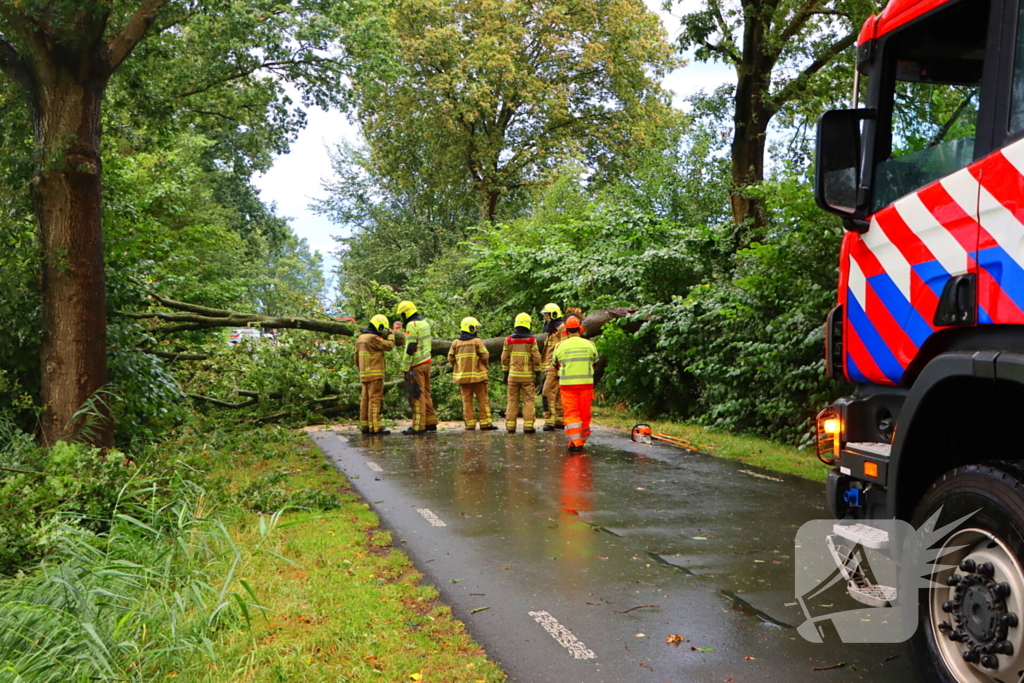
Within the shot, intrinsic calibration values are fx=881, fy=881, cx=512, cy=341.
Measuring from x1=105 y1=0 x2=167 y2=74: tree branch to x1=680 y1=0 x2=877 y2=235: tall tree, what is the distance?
9.71 metres

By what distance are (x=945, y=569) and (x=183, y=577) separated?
181 inches

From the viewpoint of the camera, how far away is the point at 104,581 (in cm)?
549

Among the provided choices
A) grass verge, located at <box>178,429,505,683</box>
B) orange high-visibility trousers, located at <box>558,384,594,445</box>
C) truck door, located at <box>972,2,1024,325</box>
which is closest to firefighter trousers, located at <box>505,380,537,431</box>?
orange high-visibility trousers, located at <box>558,384,594,445</box>

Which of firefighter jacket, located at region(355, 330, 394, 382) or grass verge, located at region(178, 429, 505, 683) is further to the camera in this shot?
firefighter jacket, located at region(355, 330, 394, 382)

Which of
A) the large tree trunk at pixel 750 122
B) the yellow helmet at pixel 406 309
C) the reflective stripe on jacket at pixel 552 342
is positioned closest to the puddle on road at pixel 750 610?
the reflective stripe on jacket at pixel 552 342

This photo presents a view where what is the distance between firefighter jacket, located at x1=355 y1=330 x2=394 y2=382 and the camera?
1490cm

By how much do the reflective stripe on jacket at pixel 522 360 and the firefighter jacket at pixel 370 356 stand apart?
2160mm

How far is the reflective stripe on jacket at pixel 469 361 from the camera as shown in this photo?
50.5 ft

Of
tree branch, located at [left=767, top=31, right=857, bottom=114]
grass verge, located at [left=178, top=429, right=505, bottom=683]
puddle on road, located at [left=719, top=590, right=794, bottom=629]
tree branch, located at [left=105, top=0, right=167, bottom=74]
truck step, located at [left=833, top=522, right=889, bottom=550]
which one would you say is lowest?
grass verge, located at [left=178, top=429, right=505, bottom=683]

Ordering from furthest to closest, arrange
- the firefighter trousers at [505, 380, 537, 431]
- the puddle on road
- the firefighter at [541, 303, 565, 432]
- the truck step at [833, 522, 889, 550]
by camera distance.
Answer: the firefighter at [541, 303, 565, 432] < the firefighter trousers at [505, 380, 537, 431] < the puddle on road < the truck step at [833, 522, 889, 550]

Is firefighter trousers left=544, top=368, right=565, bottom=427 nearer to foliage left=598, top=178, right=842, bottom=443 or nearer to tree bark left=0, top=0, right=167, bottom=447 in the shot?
foliage left=598, top=178, right=842, bottom=443

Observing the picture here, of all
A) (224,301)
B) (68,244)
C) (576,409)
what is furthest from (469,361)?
(68,244)

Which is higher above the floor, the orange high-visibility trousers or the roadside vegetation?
the orange high-visibility trousers

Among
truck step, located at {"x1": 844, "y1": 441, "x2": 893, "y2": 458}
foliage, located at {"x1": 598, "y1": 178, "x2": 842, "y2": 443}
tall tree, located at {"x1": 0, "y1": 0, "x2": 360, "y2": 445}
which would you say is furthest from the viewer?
foliage, located at {"x1": 598, "y1": 178, "x2": 842, "y2": 443}
